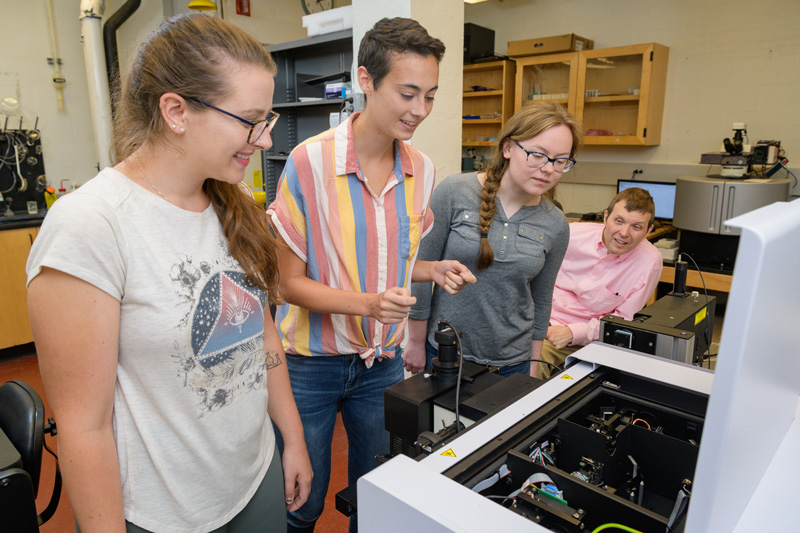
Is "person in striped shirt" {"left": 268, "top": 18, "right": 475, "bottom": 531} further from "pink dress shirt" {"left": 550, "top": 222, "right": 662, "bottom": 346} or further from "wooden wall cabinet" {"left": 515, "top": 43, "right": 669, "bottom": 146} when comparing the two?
"wooden wall cabinet" {"left": 515, "top": 43, "right": 669, "bottom": 146}

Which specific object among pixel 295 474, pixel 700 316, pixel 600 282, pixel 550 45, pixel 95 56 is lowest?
pixel 295 474

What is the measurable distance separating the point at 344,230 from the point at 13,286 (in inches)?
123

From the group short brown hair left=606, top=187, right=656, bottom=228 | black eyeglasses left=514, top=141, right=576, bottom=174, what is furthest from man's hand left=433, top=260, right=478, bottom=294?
short brown hair left=606, top=187, right=656, bottom=228

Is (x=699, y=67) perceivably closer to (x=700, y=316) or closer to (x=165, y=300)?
(x=700, y=316)

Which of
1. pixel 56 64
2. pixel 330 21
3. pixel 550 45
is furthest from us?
pixel 550 45

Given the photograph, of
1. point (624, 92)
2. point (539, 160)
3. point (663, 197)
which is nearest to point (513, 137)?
point (539, 160)

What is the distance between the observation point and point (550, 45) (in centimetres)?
422

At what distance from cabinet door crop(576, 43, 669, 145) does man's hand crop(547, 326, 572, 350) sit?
2716 mm

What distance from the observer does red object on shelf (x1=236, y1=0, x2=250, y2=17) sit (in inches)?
173

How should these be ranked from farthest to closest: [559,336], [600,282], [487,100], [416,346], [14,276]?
[487,100]
[14,276]
[600,282]
[559,336]
[416,346]

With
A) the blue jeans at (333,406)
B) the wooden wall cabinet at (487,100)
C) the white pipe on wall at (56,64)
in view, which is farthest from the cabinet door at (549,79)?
the white pipe on wall at (56,64)

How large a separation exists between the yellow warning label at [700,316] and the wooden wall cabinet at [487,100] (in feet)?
11.0

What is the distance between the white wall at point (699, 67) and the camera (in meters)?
3.57

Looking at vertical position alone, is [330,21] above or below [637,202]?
above
